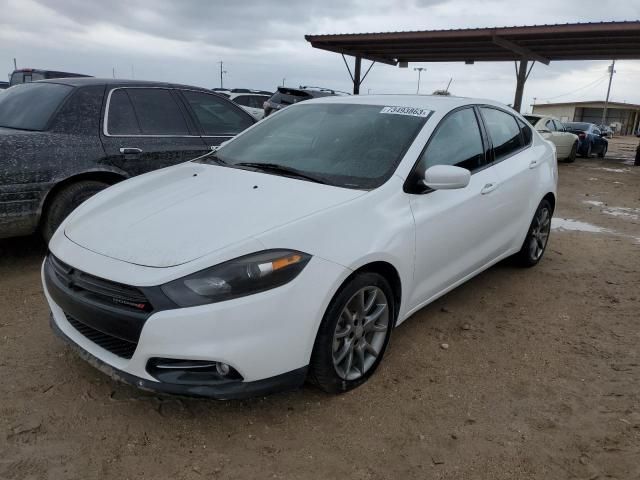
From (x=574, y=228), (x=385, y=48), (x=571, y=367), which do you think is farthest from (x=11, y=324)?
(x=385, y=48)

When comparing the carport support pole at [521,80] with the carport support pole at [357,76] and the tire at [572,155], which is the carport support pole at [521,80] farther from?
the carport support pole at [357,76]

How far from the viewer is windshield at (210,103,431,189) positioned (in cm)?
304

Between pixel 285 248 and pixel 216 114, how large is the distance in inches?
149

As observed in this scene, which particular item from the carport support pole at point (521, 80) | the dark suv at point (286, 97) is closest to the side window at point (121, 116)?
the dark suv at point (286, 97)

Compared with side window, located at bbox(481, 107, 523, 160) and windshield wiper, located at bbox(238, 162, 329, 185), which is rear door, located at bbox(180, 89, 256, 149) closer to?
windshield wiper, located at bbox(238, 162, 329, 185)

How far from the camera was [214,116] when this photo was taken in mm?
5641

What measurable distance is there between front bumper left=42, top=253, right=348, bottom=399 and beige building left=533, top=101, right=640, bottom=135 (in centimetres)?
6945

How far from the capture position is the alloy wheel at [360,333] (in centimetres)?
265

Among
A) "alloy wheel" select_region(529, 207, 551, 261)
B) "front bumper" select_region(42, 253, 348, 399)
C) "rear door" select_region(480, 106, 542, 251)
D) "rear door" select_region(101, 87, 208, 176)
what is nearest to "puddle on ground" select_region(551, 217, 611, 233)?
"alloy wheel" select_region(529, 207, 551, 261)

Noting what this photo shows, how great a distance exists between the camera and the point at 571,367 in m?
3.17

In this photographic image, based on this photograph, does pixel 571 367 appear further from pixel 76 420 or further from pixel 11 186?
pixel 11 186

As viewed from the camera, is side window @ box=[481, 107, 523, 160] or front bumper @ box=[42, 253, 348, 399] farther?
side window @ box=[481, 107, 523, 160]

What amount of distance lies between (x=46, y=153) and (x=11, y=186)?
40 centimetres

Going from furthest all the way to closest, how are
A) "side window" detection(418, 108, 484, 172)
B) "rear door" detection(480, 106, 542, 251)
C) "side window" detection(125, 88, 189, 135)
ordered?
"side window" detection(125, 88, 189, 135) → "rear door" detection(480, 106, 542, 251) → "side window" detection(418, 108, 484, 172)
